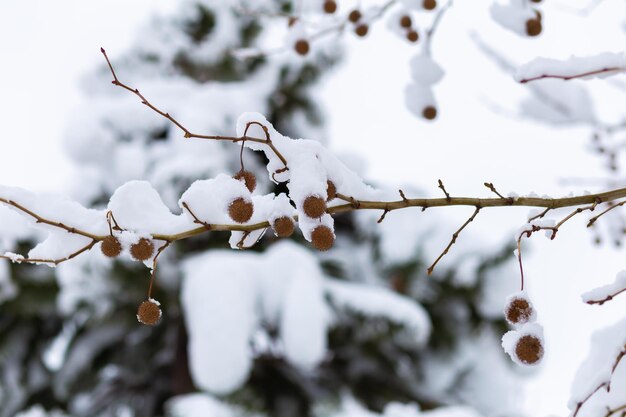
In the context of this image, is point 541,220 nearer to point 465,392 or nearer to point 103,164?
point 103,164

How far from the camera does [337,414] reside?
2.90 meters

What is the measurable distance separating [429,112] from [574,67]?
0.42 meters

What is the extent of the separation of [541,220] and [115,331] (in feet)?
10.3

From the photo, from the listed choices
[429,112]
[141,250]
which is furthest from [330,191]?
[429,112]

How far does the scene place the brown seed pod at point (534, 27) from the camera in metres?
0.90

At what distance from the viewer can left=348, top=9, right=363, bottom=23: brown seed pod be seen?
1.08 m

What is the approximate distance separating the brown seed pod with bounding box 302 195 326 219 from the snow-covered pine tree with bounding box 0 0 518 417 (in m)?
2.07

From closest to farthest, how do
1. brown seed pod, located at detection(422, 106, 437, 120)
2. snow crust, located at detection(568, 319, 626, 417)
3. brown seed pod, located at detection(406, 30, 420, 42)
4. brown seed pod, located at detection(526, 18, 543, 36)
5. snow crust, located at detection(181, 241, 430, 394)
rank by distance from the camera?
snow crust, located at detection(568, 319, 626, 417), brown seed pod, located at detection(526, 18, 543, 36), brown seed pod, located at detection(422, 106, 437, 120), brown seed pod, located at detection(406, 30, 420, 42), snow crust, located at detection(181, 241, 430, 394)

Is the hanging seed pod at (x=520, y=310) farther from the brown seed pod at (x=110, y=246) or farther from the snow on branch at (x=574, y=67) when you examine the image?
the brown seed pod at (x=110, y=246)

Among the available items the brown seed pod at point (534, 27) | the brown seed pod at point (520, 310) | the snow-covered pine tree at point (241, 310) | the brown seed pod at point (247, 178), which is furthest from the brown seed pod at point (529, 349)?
the snow-covered pine tree at point (241, 310)

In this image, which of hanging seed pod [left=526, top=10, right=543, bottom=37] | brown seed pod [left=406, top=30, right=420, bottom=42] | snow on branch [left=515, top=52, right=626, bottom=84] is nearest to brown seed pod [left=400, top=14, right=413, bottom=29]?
brown seed pod [left=406, top=30, right=420, bottom=42]

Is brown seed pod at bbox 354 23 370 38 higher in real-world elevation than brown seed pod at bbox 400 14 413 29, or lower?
lower

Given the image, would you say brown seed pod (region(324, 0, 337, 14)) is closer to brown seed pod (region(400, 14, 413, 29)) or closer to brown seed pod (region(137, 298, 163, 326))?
brown seed pod (region(400, 14, 413, 29))

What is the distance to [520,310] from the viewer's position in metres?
0.60
